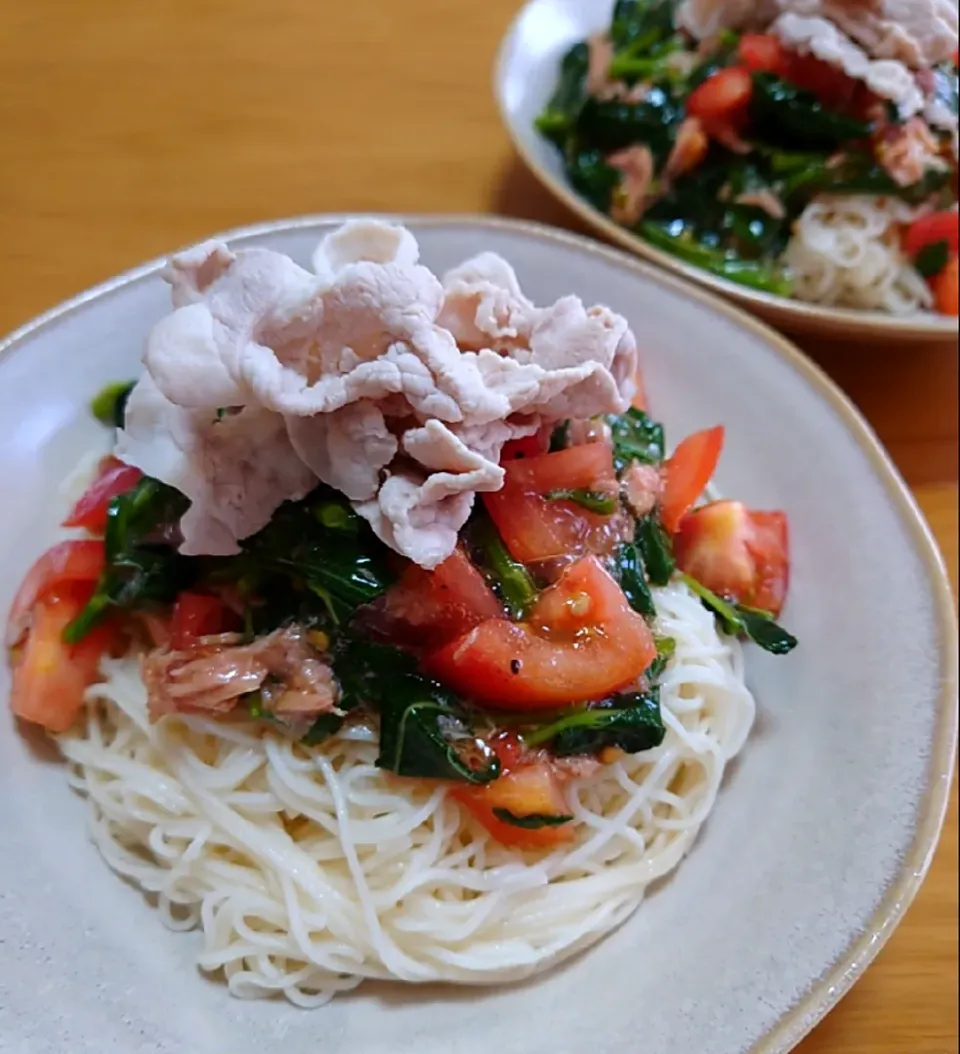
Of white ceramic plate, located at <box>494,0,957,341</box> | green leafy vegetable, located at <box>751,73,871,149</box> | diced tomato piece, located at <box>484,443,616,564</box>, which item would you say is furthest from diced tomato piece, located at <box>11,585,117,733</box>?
green leafy vegetable, located at <box>751,73,871,149</box>

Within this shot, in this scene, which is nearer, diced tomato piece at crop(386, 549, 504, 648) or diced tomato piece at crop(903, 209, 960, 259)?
diced tomato piece at crop(386, 549, 504, 648)

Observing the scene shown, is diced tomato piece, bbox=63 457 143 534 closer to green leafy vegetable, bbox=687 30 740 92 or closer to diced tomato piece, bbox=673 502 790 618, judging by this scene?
diced tomato piece, bbox=673 502 790 618

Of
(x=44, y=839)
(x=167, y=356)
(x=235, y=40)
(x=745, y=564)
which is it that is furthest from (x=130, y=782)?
(x=235, y=40)

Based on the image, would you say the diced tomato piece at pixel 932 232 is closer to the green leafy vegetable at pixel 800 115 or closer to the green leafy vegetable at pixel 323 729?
the green leafy vegetable at pixel 800 115

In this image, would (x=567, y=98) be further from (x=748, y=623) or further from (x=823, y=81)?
(x=748, y=623)

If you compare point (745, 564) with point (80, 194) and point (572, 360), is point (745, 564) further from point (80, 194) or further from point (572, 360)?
point (80, 194)

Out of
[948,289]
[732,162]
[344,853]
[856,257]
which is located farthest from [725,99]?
[344,853]
